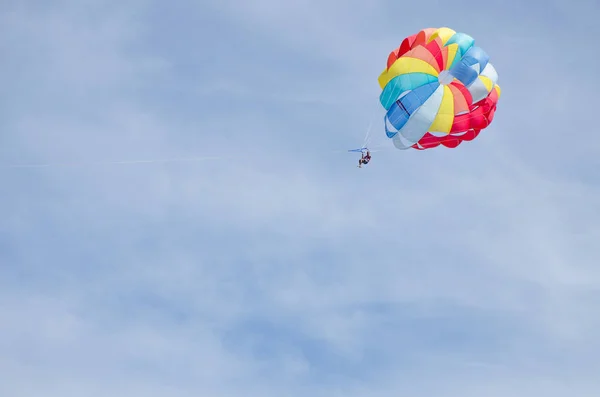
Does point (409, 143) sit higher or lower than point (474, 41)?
lower

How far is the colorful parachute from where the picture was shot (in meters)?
70.9

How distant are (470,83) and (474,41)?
9.08 feet

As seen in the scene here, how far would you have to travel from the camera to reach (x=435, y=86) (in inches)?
2795

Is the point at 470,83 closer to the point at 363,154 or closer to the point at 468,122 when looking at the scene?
the point at 468,122

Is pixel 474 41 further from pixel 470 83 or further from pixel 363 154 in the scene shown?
pixel 363 154

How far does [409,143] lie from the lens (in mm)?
72688

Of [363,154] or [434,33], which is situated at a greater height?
[434,33]

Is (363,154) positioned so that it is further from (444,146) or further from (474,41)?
(474,41)

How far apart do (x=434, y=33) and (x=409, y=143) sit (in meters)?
6.74

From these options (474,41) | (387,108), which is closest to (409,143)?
(387,108)

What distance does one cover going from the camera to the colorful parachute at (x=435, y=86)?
233 feet

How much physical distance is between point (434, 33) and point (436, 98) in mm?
4141

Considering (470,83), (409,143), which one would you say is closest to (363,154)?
(409,143)

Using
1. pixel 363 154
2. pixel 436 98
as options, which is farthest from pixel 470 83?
pixel 363 154
